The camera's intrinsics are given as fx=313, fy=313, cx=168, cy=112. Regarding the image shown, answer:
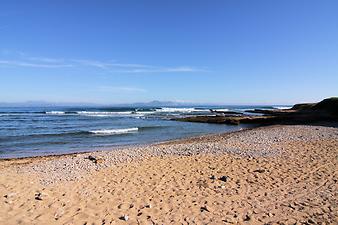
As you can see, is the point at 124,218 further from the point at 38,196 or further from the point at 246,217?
the point at 38,196

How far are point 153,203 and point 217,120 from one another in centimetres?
3269

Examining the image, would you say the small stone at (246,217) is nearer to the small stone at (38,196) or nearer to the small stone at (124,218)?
the small stone at (124,218)

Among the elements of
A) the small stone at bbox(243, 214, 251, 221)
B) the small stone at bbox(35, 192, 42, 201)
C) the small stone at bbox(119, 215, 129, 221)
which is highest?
the small stone at bbox(243, 214, 251, 221)

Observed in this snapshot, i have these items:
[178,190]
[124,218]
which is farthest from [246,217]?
[124,218]

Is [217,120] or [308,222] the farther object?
[217,120]

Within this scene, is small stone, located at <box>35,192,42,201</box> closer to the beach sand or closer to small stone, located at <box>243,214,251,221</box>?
the beach sand

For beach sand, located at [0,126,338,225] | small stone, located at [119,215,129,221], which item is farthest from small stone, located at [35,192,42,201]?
small stone, located at [119,215,129,221]

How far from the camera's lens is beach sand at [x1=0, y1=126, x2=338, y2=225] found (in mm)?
6418

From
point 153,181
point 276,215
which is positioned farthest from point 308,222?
point 153,181

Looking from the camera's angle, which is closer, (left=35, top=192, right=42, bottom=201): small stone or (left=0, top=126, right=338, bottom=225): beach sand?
(left=0, top=126, right=338, bottom=225): beach sand

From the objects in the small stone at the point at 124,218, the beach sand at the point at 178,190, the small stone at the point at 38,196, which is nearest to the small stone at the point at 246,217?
the beach sand at the point at 178,190

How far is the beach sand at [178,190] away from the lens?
6.42 m

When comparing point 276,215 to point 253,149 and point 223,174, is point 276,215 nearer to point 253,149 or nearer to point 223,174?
point 223,174

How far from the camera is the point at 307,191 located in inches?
300
